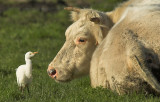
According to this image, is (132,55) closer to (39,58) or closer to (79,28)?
(79,28)

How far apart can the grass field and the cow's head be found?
27cm

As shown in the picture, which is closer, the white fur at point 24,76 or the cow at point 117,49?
the cow at point 117,49

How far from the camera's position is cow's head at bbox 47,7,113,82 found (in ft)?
22.6

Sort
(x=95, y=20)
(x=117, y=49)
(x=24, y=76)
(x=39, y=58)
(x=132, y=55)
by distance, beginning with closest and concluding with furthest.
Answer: (x=132, y=55) < (x=117, y=49) < (x=95, y=20) < (x=24, y=76) < (x=39, y=58)

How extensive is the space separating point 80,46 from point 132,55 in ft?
5.13

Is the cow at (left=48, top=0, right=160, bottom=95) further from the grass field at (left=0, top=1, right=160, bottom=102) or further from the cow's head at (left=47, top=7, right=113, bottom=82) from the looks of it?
the grass field at (left=0, top=1, right=160, bottom=102)

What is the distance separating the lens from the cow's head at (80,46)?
271 inches

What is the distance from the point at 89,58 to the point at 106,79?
37.4 inches

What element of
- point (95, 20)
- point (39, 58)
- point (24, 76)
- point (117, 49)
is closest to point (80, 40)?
point (95, 20)

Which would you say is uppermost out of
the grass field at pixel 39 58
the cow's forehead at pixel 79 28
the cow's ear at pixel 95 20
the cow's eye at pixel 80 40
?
the cow's ear at pixel 95 20

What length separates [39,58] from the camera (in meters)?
10.9

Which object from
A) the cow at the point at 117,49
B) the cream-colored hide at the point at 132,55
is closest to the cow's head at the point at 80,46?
the cow at the point at 117,49

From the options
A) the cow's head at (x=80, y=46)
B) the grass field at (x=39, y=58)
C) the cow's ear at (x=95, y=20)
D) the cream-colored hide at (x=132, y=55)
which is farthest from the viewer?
the cow's head at (x=80, y=46)

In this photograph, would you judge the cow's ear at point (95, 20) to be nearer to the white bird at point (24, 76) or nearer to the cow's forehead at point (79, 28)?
the cow's forehead at point (79, 28)
